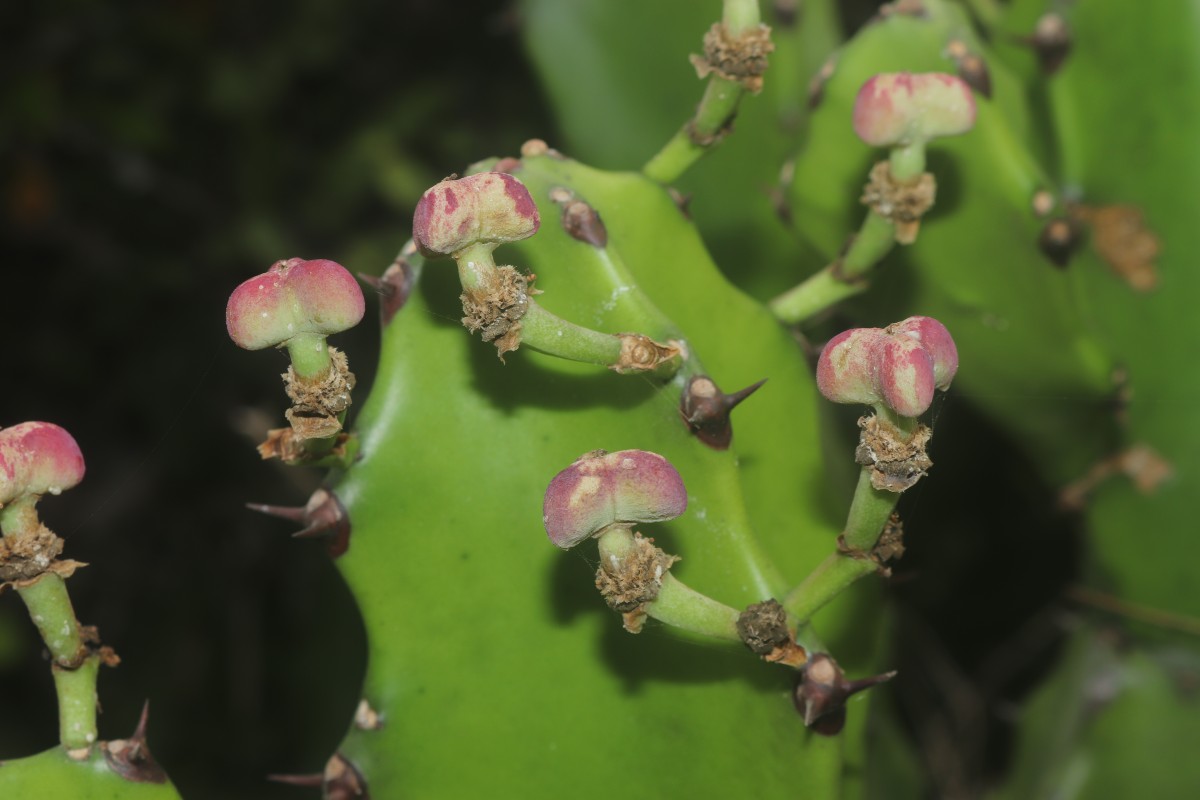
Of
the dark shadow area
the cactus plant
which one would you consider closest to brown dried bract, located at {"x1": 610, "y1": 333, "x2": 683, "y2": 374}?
the cactus plant

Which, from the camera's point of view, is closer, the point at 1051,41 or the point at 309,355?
the point at 309,355

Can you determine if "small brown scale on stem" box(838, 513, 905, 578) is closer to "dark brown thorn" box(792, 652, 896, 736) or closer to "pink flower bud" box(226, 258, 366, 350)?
"dark brown thorn" box(792, 652, 896, 736)

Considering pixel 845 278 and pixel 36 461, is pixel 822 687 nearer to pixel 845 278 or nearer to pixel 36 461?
pixel 845 278

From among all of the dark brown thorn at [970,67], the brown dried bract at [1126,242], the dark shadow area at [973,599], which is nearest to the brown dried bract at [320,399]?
the dark brown thorn at [970,67]

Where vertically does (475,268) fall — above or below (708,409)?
above

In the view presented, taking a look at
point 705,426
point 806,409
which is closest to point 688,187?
point 806,409

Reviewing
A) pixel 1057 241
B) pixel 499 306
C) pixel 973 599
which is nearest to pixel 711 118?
pixel 499 306

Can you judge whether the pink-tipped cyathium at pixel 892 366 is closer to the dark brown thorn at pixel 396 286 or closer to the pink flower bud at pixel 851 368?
the pink flower bud at pixel 851 368
